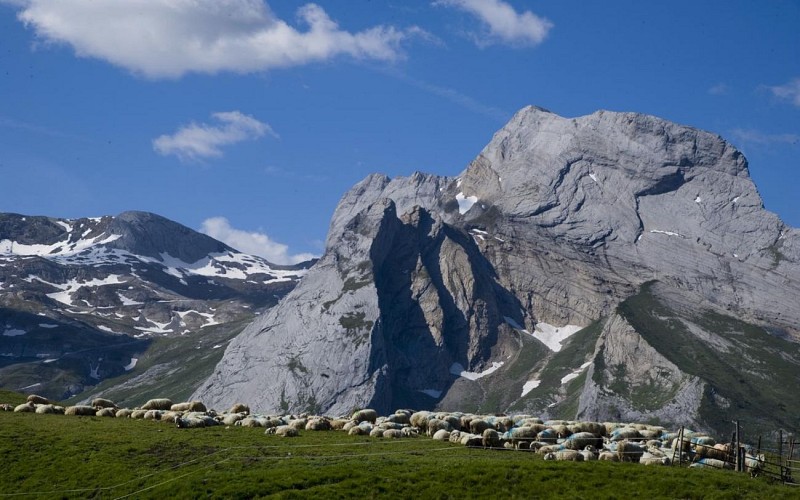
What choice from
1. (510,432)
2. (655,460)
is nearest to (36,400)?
(510,432)

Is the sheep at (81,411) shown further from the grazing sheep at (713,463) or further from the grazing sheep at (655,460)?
the grazing sheep at (713,463)

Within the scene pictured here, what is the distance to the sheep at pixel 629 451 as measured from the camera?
72062 millimetres

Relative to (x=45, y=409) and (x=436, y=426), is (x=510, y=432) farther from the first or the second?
(x=45, y=409)

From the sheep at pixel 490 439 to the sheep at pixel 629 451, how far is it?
10572mm

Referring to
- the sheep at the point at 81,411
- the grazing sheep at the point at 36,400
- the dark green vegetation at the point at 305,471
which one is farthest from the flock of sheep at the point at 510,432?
the dark green vegetation at the point at 305,471

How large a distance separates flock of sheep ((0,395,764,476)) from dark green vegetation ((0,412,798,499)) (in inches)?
107

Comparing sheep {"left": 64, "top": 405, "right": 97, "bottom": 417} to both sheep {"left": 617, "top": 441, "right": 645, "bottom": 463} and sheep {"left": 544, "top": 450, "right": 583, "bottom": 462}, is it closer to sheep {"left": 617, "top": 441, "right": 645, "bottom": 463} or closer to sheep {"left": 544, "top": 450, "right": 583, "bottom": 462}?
sheep {"left": 544, "top": 450, "right": 583, "bottom": 462}

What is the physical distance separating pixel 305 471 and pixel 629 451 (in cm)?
2609

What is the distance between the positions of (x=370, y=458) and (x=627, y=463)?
780 inches

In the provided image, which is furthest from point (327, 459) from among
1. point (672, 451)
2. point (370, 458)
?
point (672, 451)

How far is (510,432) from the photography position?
266 feet

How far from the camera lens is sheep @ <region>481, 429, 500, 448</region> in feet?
259

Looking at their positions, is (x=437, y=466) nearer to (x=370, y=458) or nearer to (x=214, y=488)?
(x=370, y=458)

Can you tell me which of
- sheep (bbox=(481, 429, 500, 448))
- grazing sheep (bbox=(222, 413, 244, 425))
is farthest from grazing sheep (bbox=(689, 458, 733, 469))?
grazing sheep (bbox=(222, 413, 244, 425))
